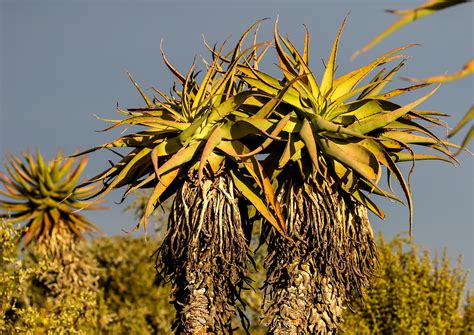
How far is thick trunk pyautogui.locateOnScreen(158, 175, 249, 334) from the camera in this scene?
11.4m

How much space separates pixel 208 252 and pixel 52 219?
13164 millimetres

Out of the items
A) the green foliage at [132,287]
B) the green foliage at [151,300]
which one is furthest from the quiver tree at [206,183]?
the green foliage at [132,287]

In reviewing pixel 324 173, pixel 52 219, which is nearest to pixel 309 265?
pixel 324 173

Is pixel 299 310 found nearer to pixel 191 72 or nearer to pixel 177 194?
pixel 177 194

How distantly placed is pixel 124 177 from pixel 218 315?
2.23 m

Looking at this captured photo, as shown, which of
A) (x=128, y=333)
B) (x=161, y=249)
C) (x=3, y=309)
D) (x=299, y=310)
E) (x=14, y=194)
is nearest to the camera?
(x=299, y=310)

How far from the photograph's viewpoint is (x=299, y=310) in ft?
36.7

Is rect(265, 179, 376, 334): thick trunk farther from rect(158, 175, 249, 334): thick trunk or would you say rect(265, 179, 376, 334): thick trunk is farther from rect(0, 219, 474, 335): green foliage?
rect(0, 219, 474, 335): green foliage

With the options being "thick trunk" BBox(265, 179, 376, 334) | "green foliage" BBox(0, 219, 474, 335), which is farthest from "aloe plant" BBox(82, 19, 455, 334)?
"green foliage" BBox(0, 219, 474, 335)

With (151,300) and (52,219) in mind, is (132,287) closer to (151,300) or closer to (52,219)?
(151,300)

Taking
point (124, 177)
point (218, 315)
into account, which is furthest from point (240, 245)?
point (124, 177)

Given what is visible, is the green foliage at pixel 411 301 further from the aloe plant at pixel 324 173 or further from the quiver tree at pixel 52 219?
the aloe plant at pixel 324 173

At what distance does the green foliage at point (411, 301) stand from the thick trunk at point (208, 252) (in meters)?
15.6

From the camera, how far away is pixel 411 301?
27.9 metres
